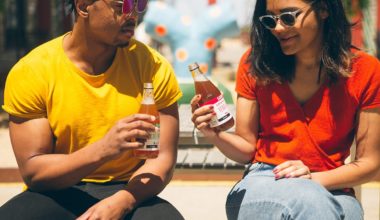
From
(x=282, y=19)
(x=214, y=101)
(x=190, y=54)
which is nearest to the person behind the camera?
(x=214, y=101)

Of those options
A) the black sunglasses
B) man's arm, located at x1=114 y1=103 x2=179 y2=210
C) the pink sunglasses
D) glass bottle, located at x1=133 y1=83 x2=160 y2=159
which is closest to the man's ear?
the pink sunglasses

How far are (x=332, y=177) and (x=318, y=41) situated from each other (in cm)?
59

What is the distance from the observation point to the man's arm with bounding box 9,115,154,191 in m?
2.94

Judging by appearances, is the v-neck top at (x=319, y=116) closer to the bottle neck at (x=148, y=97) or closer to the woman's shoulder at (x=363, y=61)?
the woman's shoulder at (x=363, y=61)

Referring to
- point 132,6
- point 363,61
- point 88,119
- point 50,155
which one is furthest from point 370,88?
point 50,155

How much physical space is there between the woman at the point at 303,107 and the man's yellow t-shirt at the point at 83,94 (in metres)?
0.30

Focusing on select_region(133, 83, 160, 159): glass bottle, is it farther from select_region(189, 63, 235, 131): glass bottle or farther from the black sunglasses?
the black sunglasses

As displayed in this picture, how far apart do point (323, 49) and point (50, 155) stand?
1217 millimetres

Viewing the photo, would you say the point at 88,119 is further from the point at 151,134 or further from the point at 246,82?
the point at 246,82

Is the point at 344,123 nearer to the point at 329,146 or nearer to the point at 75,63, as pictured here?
the point at 329,146

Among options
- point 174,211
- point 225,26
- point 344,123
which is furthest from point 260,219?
point 225,26

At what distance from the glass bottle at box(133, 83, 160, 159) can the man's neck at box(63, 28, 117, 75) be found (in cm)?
30

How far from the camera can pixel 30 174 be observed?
314 centimetres

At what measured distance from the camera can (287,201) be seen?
290 centimetres
